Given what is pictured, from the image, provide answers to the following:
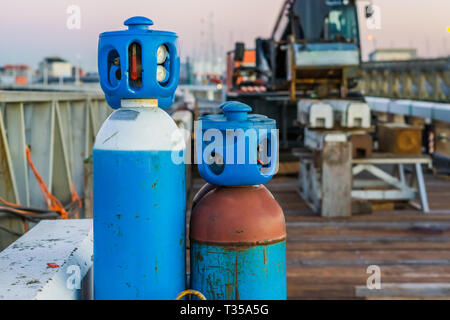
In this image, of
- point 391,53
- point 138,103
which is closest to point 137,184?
point 138,103

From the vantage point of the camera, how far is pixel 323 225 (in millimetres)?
7637

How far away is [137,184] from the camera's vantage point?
2398 millimetres

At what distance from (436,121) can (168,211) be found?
12984 mm

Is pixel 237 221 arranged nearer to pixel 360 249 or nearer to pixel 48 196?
pixel 48 196

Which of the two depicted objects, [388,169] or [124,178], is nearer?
[124,178]

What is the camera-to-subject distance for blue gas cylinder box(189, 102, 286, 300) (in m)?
2.47

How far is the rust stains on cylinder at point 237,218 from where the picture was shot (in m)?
2.47

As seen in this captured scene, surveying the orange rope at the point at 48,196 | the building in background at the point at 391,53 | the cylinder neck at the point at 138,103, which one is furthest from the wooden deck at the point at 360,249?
the building in background at the point at 391,53

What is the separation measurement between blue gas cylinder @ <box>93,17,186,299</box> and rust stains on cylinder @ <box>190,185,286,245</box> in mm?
106

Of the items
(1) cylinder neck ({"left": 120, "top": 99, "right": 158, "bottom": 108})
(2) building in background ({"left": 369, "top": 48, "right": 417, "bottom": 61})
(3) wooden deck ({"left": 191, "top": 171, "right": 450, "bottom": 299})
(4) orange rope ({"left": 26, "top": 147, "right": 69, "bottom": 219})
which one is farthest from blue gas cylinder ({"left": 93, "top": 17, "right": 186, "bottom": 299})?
(2) building in background ({"left": 369, "top": 48, "right": 417, "bottom": 61})
